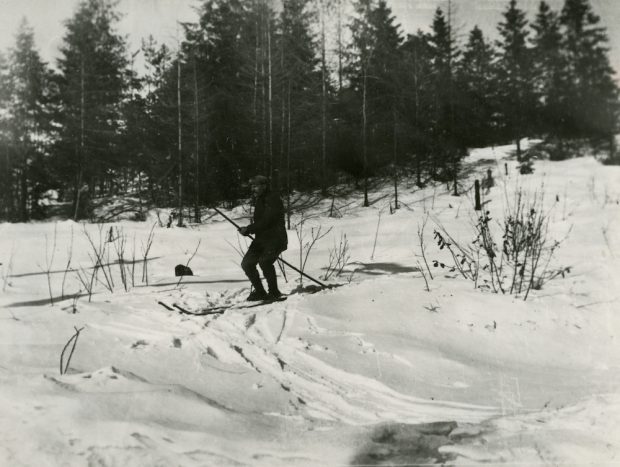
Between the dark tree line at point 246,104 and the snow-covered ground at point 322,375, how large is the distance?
40.5ft

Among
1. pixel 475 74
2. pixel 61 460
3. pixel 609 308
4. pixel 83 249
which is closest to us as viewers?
pixel 61 460

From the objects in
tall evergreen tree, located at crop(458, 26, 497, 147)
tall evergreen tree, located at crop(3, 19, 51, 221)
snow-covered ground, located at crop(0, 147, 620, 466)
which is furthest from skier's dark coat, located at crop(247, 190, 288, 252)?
tall evergreen tree, located at crop(458, 26, 497, 147)

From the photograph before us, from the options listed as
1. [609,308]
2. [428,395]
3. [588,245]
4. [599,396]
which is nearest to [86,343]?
[428,395]

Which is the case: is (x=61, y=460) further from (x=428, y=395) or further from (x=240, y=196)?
(x=240, y=196)

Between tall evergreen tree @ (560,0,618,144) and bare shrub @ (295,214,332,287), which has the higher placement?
tall evergreen tree @ (560,0,618,144)

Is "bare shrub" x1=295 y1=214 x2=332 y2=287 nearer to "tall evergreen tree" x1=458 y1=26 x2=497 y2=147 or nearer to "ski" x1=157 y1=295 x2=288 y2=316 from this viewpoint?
"ski" x1=157 y1=295 x2=288 y2=316

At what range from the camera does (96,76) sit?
19.7m

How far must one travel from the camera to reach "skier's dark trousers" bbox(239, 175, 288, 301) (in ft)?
17.9

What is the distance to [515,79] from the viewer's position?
27.2 metres

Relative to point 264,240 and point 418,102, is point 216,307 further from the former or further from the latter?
point 418,102

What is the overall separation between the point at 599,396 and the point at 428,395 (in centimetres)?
111

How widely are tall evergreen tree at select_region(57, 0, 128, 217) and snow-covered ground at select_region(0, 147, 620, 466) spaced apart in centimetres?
1567

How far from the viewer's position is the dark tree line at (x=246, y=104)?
1884 centimetres

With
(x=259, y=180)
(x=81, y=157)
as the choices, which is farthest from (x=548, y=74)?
(x=259, y=180)
